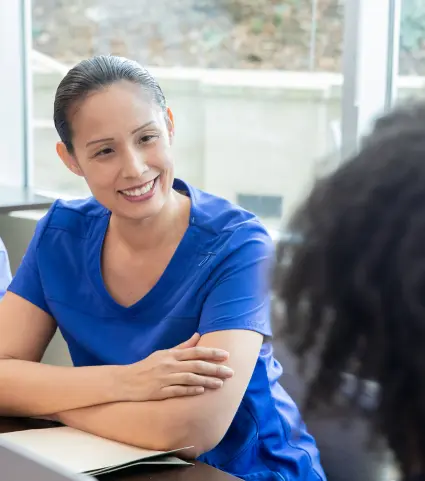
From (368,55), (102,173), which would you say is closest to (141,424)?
(102,173)

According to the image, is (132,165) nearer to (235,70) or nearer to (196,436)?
(196,436)

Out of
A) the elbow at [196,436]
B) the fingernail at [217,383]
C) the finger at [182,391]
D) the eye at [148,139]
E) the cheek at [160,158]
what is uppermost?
the eye at [148,139]

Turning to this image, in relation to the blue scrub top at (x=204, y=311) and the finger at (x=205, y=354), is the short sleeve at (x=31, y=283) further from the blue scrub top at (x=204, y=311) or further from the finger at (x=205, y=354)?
the finger at (x=205, y=354)

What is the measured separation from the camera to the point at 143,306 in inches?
64.1

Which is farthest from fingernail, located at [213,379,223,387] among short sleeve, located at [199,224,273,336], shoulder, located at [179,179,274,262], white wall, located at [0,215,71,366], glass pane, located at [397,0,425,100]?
white wall, located at [0,215,71,366]

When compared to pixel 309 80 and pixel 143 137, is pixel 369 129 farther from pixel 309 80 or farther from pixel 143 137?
pixel 309 80

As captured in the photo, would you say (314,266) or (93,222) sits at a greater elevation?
(314,266)

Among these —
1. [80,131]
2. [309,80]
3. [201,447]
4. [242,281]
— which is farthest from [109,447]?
[309,80]

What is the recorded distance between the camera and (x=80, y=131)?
5.54 feet

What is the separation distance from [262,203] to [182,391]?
1465mm

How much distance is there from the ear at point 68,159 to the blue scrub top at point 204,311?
170 mm

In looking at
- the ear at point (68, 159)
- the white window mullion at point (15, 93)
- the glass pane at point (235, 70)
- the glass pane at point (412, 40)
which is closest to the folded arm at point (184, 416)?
the ear at point (68, 159)

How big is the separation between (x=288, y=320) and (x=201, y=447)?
0.89m

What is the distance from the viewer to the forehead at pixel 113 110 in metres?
1.64
